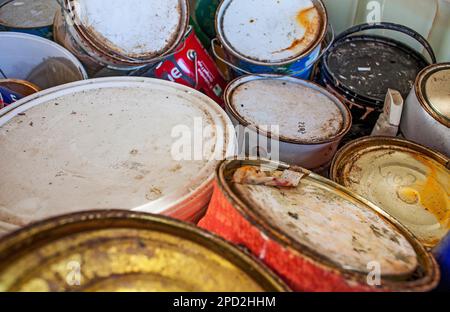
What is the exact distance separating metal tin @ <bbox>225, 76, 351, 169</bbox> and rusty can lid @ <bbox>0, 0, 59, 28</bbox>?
125cm

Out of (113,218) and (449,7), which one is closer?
(113,218)

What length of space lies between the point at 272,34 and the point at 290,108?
19.5 inches

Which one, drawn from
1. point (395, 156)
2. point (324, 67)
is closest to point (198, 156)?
point (395, 156)

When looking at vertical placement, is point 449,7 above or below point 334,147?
above

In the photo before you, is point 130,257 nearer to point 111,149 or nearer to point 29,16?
point 111,149

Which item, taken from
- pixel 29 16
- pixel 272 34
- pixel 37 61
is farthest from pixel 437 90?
pixel 29 16

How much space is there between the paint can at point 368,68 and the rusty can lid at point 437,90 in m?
0.24

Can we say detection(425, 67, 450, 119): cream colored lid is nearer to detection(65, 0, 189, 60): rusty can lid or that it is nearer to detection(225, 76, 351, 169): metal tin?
detection(225, 76, 351, 169): metal tin

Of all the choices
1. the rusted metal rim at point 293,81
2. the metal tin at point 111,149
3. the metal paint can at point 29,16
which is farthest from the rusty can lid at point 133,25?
the metal paint can at point 29,16

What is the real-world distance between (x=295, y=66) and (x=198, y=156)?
108 cm

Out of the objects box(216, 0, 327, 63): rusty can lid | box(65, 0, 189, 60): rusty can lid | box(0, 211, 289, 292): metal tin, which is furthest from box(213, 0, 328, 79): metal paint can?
box(0, 211, 289, 292): metal tin

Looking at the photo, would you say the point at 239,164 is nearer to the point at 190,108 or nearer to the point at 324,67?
the point at 190,108

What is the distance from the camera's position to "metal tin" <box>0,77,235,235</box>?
1423 millimetres
